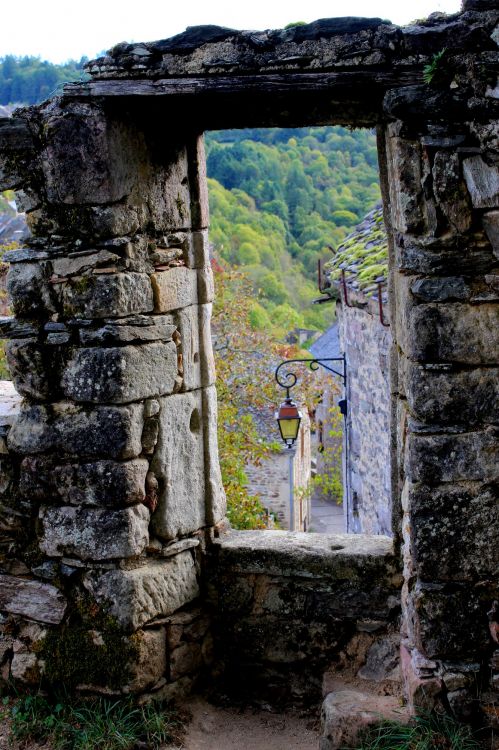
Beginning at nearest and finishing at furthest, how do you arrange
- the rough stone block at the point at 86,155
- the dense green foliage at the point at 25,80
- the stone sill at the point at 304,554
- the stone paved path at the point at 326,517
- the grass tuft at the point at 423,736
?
1. the grass tuft at the point at 423,736
2. the rough stone block at the point at 86,155
3. the stone sill at the point at 304,554
4. the stone paved path at the point at 326,517
5. the dense green foliage at the point at 25,80

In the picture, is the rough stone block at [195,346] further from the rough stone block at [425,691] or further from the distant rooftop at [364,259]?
the distant rooftop at [364,259]

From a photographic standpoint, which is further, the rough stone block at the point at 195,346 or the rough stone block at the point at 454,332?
the rough stone block at the point at 195,346

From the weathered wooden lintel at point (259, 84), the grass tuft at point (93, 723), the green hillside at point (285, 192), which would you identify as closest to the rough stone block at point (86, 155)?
the weathered wooden lintel at point (259, 84)

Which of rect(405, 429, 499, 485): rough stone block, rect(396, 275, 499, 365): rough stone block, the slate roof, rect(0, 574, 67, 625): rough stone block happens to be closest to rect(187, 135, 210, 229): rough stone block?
rect(396, 275, 499, 365): rough stone block

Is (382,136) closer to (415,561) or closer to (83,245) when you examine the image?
(83,245)

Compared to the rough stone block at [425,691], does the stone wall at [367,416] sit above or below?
above

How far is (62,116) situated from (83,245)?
0.56 m

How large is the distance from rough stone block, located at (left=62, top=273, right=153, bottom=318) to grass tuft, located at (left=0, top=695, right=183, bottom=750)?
1.82m

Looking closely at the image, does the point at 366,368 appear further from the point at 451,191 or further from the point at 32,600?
the point at 451,191

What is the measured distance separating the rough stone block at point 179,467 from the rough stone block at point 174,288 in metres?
0.44

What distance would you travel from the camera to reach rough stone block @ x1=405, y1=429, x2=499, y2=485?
3467 millimetres

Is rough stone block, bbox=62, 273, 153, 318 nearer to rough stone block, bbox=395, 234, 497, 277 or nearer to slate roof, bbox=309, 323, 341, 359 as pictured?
rough stone block, bbox=395, 234, 497, 277

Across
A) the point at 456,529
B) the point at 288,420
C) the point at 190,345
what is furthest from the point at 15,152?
the point at 288,420

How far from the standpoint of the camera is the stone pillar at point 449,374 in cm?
330
